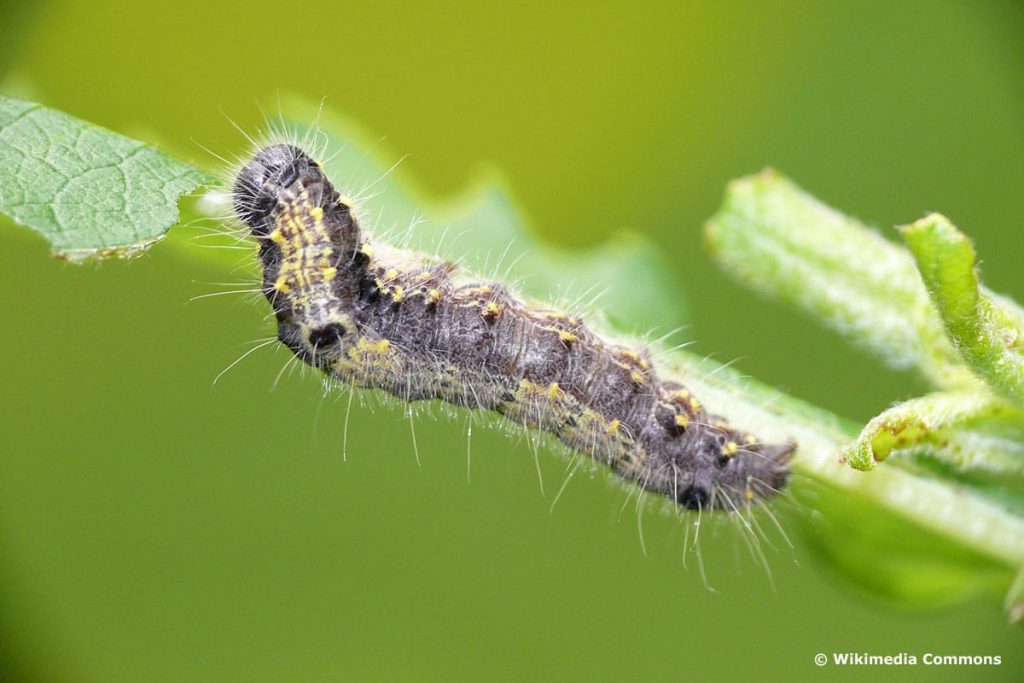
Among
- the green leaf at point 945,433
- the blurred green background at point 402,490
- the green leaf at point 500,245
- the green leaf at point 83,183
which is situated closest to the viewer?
the green leaf at point 945,433

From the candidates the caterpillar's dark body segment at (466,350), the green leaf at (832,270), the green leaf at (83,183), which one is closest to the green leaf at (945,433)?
the green leaf at (832,270)

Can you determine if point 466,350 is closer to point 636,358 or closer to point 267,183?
point 636,358

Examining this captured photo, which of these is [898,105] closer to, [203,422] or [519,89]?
[519,89]

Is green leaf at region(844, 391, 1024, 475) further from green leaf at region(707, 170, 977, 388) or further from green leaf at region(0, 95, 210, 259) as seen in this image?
green leaf at region(0, 95, 210, 259)

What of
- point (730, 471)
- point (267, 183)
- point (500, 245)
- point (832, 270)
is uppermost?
point (500, 245)

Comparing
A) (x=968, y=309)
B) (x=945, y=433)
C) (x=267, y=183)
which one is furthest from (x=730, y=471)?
(x=267, y=183)

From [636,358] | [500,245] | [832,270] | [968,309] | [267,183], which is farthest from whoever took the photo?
[500,245]

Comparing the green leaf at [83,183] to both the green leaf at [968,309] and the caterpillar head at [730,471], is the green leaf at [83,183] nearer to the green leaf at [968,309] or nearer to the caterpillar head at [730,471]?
the green leaf at [968,309]
